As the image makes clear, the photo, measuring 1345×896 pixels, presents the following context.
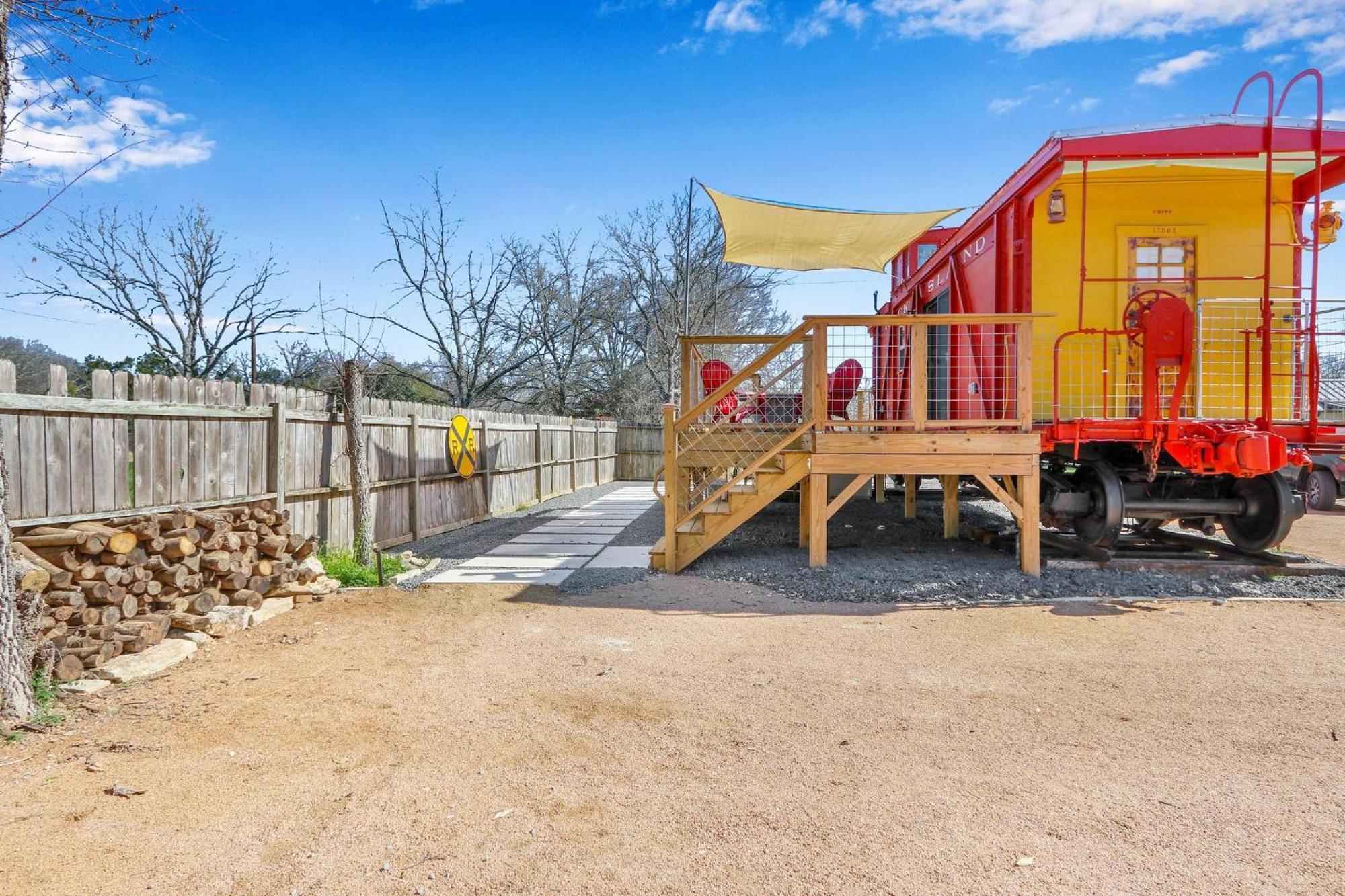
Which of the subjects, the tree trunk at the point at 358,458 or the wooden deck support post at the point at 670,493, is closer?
the wooden deck support post at the point at 670,493

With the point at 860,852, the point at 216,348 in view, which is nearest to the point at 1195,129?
the point at 860,852

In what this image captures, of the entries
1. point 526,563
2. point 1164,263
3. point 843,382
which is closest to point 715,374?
point 843,382

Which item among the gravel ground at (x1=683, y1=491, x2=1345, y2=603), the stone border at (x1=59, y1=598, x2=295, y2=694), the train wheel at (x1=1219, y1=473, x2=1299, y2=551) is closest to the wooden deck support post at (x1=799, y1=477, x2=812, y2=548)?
the gravel ground at (x1=683, y1=491, x2=1345, y2=603)

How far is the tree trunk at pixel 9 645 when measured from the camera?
3.16 m

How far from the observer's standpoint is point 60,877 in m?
2.15

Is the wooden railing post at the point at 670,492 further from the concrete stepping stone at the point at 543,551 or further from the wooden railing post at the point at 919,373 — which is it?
the wooden railing post at the point at 919,373

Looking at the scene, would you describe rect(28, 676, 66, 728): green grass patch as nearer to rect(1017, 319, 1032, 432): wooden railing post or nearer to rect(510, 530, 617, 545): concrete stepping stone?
rect(510, 530, 617, 545): concrete stepping stone

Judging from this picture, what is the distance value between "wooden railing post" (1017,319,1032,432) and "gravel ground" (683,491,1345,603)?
4.35 feet

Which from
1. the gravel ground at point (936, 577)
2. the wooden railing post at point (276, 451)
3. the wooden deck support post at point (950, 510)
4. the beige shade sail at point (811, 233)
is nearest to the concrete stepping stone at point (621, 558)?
the gravel ground at point (936, 577)

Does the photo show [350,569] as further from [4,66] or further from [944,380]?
[944,380]

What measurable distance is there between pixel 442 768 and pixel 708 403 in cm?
419

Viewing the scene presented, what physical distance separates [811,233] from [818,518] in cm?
377

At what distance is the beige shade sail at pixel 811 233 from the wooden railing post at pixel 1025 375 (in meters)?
2.40

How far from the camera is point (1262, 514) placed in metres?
6.75
